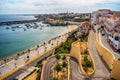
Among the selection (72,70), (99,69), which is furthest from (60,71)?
(99,69)

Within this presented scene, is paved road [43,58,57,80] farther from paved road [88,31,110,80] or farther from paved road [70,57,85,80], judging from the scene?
paved road [88,31,110,80]

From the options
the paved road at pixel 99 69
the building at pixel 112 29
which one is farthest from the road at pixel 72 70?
the building at pixel 112 29

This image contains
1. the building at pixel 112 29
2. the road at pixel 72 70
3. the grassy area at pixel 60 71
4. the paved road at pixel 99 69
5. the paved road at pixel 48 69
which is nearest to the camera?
the paved road at pixel 99 69

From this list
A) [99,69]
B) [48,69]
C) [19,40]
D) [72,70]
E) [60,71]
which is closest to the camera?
[99,69]

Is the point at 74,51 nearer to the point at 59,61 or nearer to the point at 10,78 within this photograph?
the point at 59,61

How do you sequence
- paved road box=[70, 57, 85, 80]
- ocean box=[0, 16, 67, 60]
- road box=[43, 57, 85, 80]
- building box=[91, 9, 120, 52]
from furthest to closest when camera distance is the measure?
ocean box=[0, 16, 67, 60] → building box=[91, 9, 120, 52] → road box=[43, 57, 85, 80] → paved road box=[70, 57, 85, 80]

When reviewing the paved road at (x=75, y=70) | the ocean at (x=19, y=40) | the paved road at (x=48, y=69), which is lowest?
the ocean at (x=19, y=40)

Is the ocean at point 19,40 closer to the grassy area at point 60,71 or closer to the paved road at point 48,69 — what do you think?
the paved road at point 48,69

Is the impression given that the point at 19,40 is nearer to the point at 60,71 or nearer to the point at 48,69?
the point at 48,69

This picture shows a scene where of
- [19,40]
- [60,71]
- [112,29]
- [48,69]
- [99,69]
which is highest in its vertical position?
[112,29]

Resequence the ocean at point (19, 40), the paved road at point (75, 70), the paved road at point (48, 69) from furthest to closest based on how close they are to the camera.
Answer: the ocean at point (19, 40)
the paved road at point (48, 69)
the paved road at point (75, 70)

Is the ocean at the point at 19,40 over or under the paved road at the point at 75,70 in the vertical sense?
under

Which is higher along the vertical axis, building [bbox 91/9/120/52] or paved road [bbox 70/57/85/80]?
building [bbox 91/9/120/52]

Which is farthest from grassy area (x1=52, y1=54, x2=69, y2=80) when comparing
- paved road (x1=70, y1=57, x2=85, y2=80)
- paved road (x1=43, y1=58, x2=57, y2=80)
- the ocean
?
the ocean
